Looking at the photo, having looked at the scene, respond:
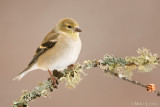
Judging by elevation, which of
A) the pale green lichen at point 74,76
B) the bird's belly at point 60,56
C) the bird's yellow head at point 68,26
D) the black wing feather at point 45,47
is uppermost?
the bird's yellow head at point 68,26

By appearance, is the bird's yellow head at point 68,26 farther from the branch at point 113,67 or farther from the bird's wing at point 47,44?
the branch at point 113,67

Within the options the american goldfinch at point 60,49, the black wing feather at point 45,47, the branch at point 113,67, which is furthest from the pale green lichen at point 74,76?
the black wing feather at point 45,47

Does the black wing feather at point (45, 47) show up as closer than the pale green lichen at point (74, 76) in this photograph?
No

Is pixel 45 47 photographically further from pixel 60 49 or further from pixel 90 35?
pixel 90 35

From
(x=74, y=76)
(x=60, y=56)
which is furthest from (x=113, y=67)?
(x=60, y=56)

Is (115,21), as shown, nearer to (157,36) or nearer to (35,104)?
(157,36)

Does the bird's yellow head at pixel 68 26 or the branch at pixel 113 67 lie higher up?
the bird's yellow head at pixel 68 26

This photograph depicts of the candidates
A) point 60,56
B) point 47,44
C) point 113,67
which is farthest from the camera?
point 47,44

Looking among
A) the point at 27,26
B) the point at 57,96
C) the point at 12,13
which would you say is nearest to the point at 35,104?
the point at 57,96
